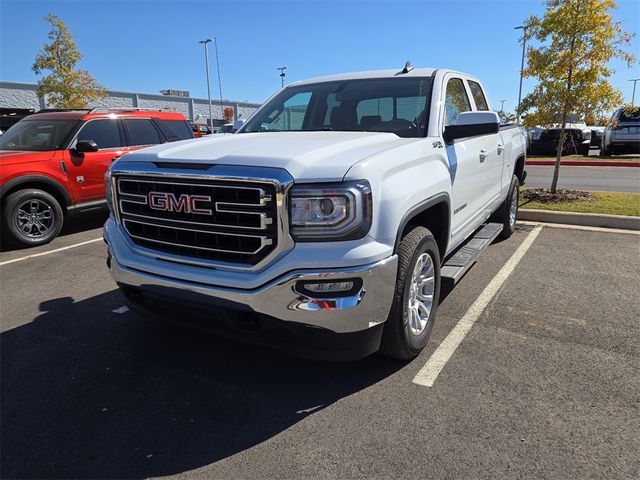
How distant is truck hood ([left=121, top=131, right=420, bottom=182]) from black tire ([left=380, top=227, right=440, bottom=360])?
1.97 ft

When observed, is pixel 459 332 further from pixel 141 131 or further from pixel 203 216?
pixel 141 131

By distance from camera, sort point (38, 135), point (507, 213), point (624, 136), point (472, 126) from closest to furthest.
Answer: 1. point (472, 126)
2. point (507, 213)
3. point (38, 135)
4. point (624, 136)

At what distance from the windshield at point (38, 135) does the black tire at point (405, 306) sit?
634cm

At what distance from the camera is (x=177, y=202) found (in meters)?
2.72

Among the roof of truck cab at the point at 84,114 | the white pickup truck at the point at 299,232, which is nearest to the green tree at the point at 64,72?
the roof of truck cab at the point at 84,114

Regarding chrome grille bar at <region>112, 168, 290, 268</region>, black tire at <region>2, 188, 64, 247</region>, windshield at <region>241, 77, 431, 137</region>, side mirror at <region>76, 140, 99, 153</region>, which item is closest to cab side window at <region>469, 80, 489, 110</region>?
windshield at <region>241, 77, 431, 137</region>

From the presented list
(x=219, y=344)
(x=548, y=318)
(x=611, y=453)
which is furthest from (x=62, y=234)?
(x=611, y=453)

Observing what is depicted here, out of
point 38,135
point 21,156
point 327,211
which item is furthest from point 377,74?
point 38,135

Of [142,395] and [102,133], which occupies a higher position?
[102,133]

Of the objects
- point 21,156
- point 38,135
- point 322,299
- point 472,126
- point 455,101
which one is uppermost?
point 455,101

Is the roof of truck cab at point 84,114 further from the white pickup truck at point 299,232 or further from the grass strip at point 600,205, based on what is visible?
the grass strip at point 600,205

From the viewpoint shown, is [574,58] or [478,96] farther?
[574,58]

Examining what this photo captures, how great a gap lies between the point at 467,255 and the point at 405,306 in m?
1.73

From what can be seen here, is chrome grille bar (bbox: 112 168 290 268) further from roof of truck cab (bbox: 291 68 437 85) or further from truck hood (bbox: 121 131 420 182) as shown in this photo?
roof of truck cab (bbox: 291 68 437 85)
